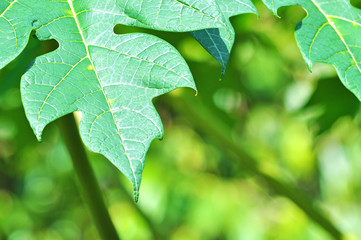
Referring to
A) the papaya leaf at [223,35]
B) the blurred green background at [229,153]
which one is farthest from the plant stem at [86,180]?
the papaya leaf at [223,35]

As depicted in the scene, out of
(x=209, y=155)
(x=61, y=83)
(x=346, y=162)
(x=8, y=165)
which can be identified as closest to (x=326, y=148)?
(x=346, y=162)

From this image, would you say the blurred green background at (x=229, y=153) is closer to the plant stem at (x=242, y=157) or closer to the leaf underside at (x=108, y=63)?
the plant stem at (x=242, y=157)

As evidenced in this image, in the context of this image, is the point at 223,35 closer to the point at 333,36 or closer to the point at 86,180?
the point at 333,36

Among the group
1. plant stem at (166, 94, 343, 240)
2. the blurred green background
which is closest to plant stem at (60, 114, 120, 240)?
the blurred green background

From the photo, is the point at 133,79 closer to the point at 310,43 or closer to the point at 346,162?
the point at 310,43

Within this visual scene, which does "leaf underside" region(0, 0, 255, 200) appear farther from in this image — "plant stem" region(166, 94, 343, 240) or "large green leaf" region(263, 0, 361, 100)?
"plant stem" region(166, 94, 343, 240)

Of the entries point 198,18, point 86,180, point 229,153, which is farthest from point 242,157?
point 198,18
